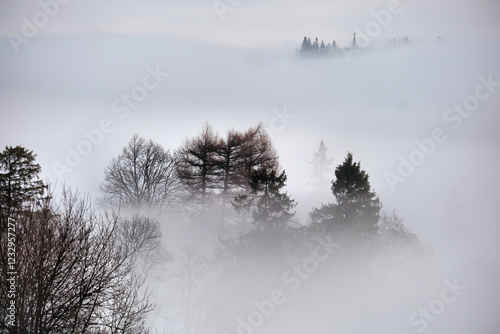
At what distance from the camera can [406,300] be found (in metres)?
47.4

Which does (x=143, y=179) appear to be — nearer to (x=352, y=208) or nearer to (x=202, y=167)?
(x=202, y=167)

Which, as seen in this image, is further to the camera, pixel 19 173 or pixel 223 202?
pixel 223 202

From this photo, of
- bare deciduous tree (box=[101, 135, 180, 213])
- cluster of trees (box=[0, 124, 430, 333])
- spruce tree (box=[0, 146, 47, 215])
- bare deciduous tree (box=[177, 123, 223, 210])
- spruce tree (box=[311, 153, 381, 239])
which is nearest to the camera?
spruce tree (box=[0, 146, 47, 215])

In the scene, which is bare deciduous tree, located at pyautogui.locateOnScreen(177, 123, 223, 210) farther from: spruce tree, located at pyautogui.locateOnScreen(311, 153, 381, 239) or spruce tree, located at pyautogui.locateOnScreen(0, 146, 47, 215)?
spruce tree, located at pyautogui.locateOnScreen(0, 146, 47, 215)

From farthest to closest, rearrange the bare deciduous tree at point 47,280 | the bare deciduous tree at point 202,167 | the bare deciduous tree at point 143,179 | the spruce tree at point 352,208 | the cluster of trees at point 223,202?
the bare deciduous tree at point 143,179 < the bare deciduous tree at point 202,167 < the spruce tree at point 352,208 < the cluster of trees at point 223,202 < the bare deciduous tree at point 47,280

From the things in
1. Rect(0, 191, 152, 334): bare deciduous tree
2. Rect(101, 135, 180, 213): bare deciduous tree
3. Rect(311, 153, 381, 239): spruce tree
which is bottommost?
Rect(0, 191, 152, 334): bare deciduous tree

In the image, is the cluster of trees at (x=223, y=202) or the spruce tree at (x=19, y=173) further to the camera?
the cluster of trees at (x=223, y=202)

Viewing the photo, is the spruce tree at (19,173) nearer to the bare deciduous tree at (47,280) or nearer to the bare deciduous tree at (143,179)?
the bare deciduous tree at (143,179)

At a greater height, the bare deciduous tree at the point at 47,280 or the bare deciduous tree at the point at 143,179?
the bare deciduous tree at the point at 143,179

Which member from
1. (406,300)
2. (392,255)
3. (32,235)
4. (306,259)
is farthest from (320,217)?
(32,235)

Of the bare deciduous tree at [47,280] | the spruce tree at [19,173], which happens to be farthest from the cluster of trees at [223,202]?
the bare deciduous tree at [47,280]

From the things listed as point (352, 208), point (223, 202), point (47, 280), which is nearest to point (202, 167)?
point (223, 202)

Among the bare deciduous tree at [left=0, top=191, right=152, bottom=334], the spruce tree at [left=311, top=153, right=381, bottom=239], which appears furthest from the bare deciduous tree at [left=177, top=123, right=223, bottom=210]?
the bare deciduous tree at [left=0, top=191, right=152, bottom=334]

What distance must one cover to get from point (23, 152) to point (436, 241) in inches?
5067
